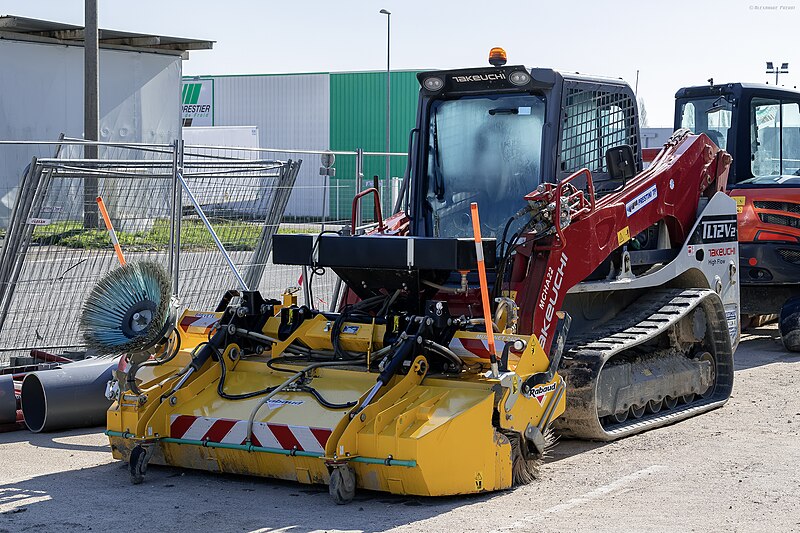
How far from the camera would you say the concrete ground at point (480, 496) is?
6.53 meters

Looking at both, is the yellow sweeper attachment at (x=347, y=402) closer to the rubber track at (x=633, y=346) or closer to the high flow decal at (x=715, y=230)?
the rubber track at (x=633, y=346)

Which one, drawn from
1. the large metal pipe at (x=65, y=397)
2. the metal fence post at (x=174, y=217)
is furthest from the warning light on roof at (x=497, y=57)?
the large metal pipe at (x=65, y=397)

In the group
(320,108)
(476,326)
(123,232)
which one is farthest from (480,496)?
(320,108)

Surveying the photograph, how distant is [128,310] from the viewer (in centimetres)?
817

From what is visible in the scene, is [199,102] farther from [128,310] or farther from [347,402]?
[347,402]

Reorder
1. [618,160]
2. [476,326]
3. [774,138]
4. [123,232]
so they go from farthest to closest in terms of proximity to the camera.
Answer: [774,138]
[123,232]
[618,160]
[476,326]

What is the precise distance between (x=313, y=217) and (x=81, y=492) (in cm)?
728

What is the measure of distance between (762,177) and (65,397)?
9.01m

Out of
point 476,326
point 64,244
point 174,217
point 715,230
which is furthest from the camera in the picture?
point 174,217

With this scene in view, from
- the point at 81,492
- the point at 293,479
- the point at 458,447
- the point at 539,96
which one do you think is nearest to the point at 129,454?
the point at 81,492

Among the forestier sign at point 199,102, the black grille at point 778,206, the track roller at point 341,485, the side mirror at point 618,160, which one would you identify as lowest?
the track roller at point 341,485

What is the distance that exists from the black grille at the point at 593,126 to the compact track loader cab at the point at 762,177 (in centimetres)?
453

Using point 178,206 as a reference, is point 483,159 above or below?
above

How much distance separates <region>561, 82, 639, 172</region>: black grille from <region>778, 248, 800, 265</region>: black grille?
4.61 m
